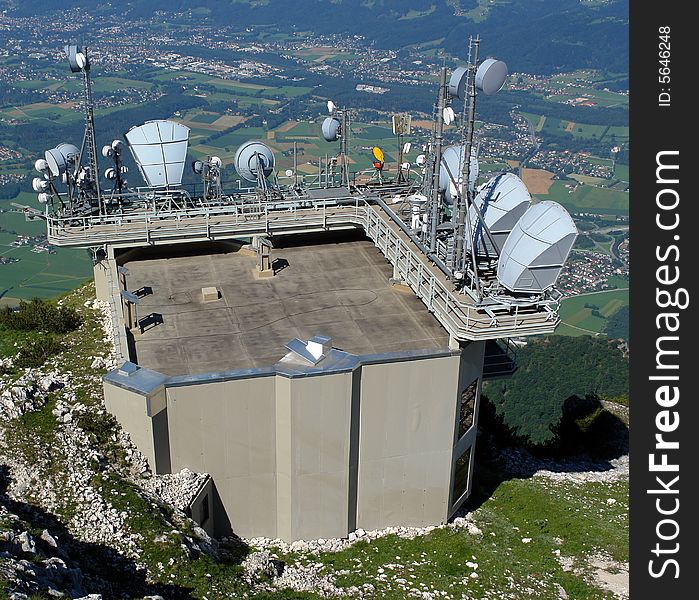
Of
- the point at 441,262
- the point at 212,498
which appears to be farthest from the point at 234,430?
the point at 441,262

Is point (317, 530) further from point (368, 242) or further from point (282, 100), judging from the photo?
point (282, 100)

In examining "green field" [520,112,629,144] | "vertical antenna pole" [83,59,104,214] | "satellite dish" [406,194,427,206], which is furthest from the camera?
"green field" [520,112,629,144]

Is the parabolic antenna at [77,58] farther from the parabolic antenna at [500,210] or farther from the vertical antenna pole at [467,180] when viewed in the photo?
the parabolic antenna at [500,210]

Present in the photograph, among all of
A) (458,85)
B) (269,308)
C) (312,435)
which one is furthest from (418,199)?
(312,435)

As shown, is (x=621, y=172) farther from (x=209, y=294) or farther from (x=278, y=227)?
(x=209, y=294)

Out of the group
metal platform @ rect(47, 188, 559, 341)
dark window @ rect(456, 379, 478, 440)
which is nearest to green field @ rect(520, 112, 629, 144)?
metal platform @ rect(47, 188, 559, 341)

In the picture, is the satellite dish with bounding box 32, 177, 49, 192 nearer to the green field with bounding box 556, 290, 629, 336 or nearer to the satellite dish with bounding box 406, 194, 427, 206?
the satellite dish with bounding box 406, 194, 427, 206

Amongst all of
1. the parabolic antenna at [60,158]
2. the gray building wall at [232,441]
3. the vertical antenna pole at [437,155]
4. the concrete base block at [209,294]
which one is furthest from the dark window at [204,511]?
the parabolic antenna at [60,158]
